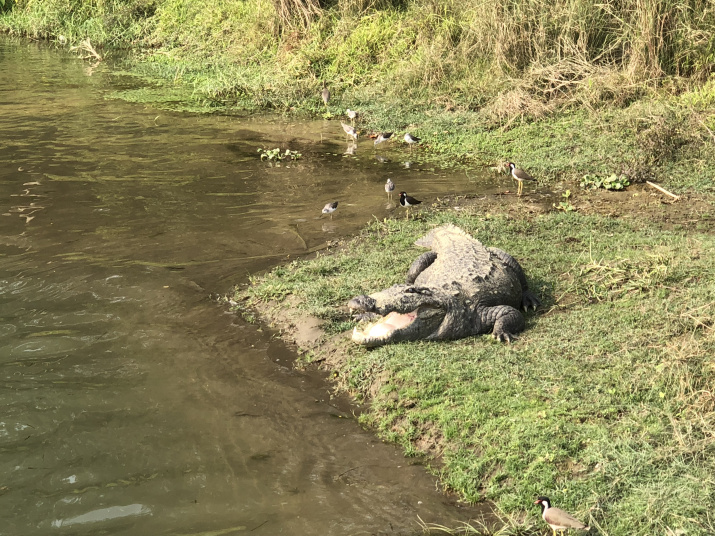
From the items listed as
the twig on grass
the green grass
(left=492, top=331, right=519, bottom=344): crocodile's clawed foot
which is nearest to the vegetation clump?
the twig on grass

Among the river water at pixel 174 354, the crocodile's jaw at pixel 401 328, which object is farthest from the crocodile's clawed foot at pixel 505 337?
the river water at pixel 174 354

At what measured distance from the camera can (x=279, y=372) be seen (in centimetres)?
569

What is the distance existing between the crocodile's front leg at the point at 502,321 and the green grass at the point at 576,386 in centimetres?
11

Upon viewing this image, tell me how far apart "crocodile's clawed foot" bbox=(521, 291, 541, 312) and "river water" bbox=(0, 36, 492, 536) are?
6.33ft

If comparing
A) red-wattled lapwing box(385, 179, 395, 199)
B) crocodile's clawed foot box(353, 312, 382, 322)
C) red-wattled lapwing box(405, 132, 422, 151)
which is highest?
red-wattled lapwing box(405, 132, 422, 151)

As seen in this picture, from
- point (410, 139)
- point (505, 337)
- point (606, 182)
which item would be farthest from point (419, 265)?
point (410, 139)

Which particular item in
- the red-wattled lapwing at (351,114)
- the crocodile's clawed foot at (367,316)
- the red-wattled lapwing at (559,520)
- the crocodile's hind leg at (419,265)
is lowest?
the red-wattled lapwing at (559,520)

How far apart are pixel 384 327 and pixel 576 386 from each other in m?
1.57

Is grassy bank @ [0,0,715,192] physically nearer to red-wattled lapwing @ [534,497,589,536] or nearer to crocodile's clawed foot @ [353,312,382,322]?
crocodile's clawed foot @ [353,312,382,322]

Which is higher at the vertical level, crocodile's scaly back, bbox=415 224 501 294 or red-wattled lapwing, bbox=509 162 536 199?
red-wattled lapwing, bbox=509 162 536 199

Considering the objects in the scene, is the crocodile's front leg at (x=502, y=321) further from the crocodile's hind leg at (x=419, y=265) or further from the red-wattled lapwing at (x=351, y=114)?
the red-wattled lapwing at (x=351, y=114)

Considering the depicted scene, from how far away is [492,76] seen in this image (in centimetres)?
1159

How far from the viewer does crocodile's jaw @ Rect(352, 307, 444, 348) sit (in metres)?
5.73

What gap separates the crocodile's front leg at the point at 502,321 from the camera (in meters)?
5.74
